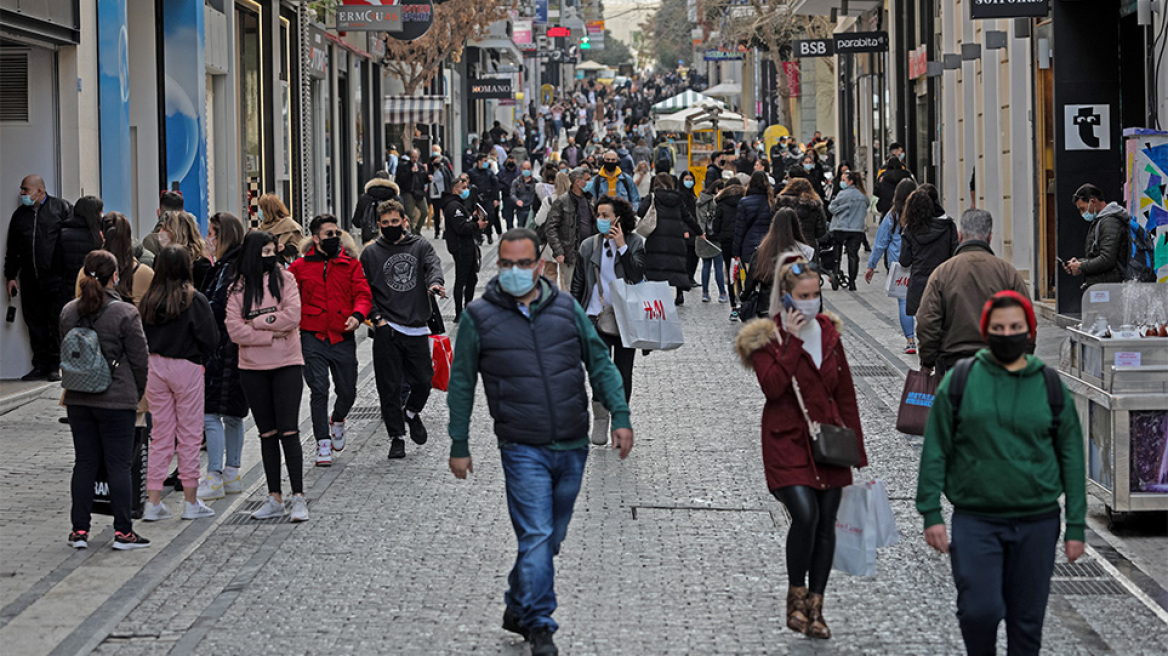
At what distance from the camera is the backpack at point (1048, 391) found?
5.77 metres

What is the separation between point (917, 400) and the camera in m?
9.54

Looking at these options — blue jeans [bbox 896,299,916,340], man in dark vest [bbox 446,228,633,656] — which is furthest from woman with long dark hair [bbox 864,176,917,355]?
man in dark vest [bbox 446,228,633,656]

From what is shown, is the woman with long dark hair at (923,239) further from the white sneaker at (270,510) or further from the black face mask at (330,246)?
the white sneaker at (270,510)

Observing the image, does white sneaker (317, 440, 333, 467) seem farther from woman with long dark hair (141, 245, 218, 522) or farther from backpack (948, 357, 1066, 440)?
backpack (948, 357, 1066, 440)

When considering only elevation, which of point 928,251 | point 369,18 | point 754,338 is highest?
point 369,18

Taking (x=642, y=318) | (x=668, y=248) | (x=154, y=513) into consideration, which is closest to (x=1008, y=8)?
(x=668, y=248)

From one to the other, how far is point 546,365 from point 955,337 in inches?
135

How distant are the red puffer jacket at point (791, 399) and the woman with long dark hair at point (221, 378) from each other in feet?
13.7

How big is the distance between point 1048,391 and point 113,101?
1297 centimetres

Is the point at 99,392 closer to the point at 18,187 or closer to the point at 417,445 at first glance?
the point at 417,445

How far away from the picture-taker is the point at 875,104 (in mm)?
39750

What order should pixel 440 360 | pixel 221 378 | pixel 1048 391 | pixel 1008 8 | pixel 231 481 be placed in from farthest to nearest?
pixel 1008 8
pixel 440 360
pixel 231 481
pixel 221 378
pixel 1048 391

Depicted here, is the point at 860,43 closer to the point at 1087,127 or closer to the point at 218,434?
the point at 1087,127

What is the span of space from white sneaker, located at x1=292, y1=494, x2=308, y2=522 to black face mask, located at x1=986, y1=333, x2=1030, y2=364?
191 inches
